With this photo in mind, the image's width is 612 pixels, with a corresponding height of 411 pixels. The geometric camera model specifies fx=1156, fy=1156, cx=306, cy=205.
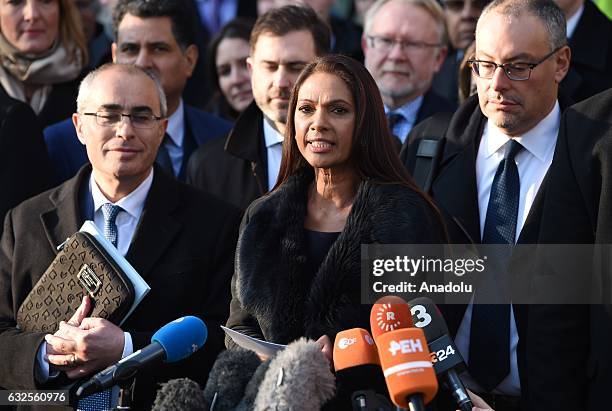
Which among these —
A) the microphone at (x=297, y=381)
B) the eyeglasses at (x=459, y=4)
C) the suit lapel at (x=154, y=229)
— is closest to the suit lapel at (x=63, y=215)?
the suit lapel at (x=154, y=229)

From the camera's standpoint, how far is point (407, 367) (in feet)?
11.1

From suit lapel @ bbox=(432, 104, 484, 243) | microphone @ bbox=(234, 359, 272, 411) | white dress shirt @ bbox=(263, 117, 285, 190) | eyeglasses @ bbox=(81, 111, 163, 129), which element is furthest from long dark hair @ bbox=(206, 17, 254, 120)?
microphone @ bbox=(234, 359, 272, 411)

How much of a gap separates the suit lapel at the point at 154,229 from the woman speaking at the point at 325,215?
0.67 metres

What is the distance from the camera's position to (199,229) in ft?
18.2

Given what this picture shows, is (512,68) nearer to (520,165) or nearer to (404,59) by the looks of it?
(520,165)

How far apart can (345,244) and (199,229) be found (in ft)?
4.15

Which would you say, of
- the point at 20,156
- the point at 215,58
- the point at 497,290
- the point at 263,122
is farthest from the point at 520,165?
the point at 215,58

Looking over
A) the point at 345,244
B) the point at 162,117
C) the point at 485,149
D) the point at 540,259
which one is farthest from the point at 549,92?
the point at 162,117

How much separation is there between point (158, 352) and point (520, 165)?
2.13 m

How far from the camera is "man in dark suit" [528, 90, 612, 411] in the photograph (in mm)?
4547

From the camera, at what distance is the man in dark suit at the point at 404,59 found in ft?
23.1

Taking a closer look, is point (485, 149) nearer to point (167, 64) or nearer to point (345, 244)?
point (345, 244)

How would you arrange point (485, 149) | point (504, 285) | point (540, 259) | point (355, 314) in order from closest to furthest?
1. point (355, 314)
2. point (540, 259)
3. point (504, 285)
4. point (485, 149)

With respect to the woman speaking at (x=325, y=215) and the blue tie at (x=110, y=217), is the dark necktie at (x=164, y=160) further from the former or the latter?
the woman speaking at (x=325, y=215)
